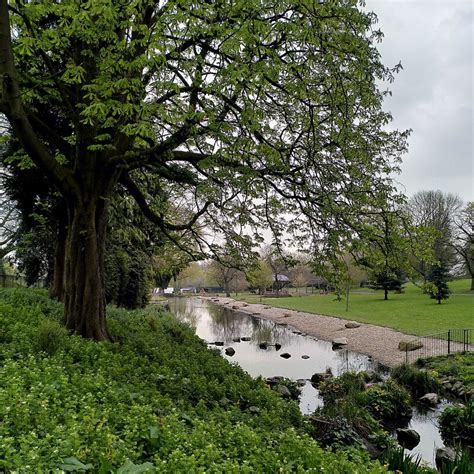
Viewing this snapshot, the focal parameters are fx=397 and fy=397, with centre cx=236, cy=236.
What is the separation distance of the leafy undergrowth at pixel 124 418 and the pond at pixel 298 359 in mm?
4973

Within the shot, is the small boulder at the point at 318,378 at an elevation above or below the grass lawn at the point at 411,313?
below

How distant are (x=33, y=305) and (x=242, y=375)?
205 inches

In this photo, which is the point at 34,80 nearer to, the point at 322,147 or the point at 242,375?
the point at 322,147

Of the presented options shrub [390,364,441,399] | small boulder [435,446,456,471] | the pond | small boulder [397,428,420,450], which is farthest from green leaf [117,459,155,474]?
shrub [390,364,441,399]

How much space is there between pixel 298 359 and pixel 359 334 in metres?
6.42

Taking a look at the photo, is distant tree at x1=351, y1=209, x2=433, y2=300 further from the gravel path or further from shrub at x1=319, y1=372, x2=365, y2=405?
the gravel path

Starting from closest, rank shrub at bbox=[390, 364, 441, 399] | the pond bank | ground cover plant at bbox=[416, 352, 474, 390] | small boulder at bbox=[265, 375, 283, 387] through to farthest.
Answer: shrub at bbox=[390, 364, 441, 399]
ground cover plant at bbox=[416, 352, 474, 390]
small boulder at bbox=[265, 375, 283, 387]
the pond bank

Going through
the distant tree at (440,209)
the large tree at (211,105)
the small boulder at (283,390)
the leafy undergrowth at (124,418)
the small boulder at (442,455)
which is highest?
the distant tree at (440,209)

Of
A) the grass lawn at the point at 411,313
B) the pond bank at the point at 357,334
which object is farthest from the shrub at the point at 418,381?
the grass lawn at the point at 411,313

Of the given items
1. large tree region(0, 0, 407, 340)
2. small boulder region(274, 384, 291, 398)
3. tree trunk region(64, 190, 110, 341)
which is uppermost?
large tree region(0, 0, 407, 340)

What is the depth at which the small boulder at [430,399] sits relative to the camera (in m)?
11.4

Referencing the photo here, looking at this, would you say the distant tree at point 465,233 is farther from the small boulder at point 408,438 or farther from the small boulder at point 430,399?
the small boulder at point 408,438

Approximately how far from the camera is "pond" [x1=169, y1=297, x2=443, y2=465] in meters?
10.3

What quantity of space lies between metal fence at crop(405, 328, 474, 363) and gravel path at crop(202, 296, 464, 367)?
0.12 meters
